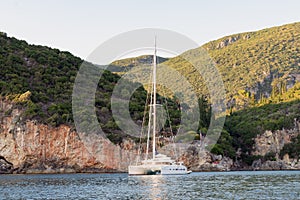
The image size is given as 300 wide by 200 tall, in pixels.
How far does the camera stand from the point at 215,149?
82938 mm

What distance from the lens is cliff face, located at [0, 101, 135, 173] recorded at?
71188 millimetres

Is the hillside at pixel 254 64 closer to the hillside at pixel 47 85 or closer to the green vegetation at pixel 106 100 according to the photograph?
the green vegetation at pixel 106 100

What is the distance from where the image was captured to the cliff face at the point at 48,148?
71188 mm

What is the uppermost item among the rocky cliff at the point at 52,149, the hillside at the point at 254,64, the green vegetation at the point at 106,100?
the hillside at the point at 254,64

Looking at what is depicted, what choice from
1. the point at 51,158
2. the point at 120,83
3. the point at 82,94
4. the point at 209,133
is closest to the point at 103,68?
the point at 120,83

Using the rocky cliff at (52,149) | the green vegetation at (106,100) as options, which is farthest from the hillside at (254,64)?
the rocky cliff at (52,149)

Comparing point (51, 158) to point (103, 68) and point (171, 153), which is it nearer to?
point (171, 153)

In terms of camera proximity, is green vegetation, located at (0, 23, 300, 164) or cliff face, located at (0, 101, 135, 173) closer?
cliff face, located at (0, 101, 135, 173)

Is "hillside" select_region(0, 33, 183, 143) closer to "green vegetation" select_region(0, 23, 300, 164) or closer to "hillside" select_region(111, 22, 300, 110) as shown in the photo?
"green vegetation" select_region(0, 23, 300, 164)

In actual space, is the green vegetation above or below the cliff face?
above

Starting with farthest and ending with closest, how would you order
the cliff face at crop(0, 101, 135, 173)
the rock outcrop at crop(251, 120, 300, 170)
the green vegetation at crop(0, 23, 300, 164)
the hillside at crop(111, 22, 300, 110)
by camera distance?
the hillside at crop(111, 22, 300, 110), the rock outcrop at crop(251, 120, 300, 170), the green vegetation at crop(0, 23, 300, 164), the cliff face at crop(0, 101, 135, 173)

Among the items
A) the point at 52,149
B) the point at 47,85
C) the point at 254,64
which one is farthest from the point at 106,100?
the point at 254,64

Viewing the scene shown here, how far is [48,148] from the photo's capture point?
7162 cm

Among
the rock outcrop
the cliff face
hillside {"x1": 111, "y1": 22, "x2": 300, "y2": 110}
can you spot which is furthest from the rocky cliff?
hillside {"x1": 111, "y1": 22, "x2": 300, "y2": 110}
